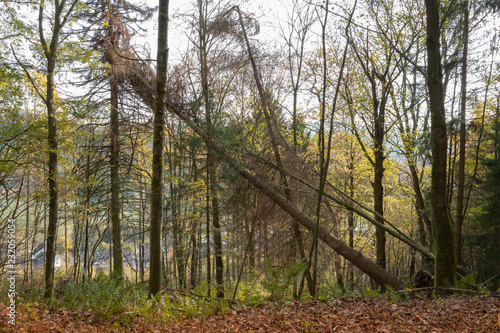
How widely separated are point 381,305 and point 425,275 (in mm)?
2589

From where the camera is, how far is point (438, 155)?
6.23 meters

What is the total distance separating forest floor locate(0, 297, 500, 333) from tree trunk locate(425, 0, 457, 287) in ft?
3.07

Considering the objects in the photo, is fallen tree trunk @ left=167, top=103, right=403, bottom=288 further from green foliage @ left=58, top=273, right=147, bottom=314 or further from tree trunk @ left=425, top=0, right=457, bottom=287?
green foliage @ left=58, top=273, right=147, bottom=314

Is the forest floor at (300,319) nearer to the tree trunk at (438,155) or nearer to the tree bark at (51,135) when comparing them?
the tree trunk at (438,155)

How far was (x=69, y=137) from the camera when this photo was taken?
30.1 feet

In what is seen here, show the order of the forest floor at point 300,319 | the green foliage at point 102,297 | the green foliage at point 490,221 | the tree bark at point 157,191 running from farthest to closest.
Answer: the green foliage at point 490,221 < the tree bark at point 157,191 < the green foliage at point 102,297 < the forest floor at point 300,319

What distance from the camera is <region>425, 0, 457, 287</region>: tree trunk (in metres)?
6.17

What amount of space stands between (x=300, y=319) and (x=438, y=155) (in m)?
4.31

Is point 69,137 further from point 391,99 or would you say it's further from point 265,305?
point 391,99

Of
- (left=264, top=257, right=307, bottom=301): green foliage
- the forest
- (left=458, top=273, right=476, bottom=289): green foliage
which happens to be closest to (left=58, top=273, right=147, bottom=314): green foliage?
the forest

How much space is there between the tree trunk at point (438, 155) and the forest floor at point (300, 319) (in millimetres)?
→ 936

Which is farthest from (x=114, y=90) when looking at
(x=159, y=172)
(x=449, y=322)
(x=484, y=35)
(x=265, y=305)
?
(x=484, y=35)

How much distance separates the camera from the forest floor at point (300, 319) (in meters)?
4.14

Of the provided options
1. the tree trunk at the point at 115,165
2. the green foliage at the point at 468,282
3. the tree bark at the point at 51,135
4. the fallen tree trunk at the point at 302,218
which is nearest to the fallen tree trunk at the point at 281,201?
the fallen tree trunk at the point at 302,218
